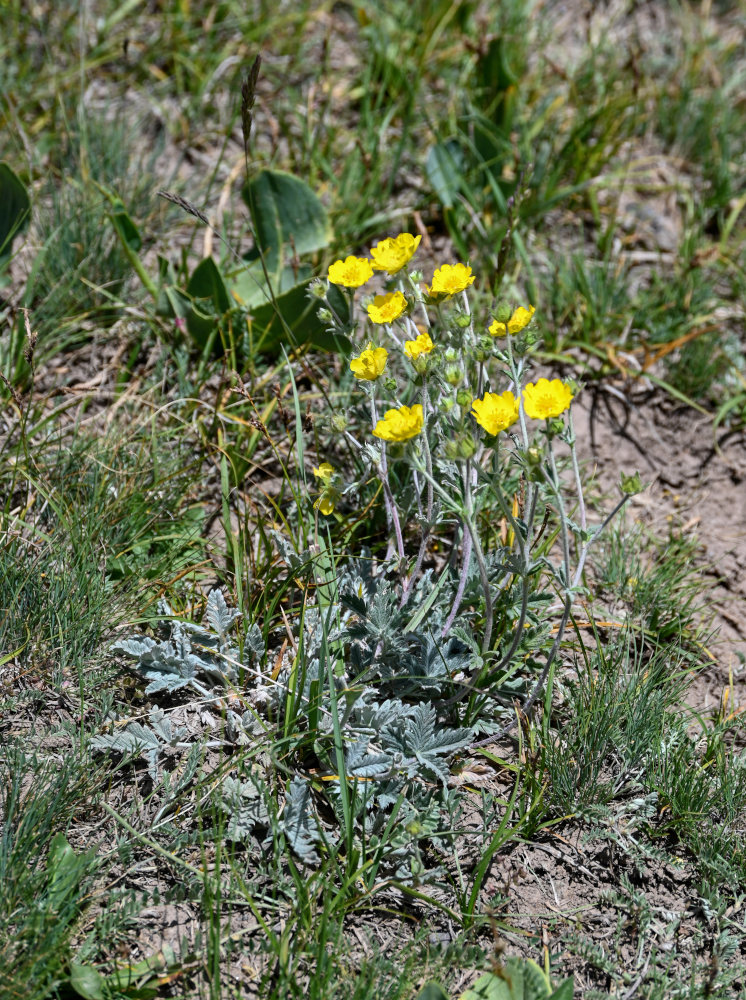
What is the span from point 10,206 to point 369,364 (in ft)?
4.71

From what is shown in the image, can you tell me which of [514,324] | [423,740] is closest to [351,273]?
[514,324]

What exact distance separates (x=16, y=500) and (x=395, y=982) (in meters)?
1.45

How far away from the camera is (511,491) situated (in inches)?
91.1

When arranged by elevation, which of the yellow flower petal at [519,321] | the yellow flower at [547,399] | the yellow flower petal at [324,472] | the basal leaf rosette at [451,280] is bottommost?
the yellow flower petal at [324,472]

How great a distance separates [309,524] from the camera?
211cm

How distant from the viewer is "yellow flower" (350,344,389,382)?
178 cm

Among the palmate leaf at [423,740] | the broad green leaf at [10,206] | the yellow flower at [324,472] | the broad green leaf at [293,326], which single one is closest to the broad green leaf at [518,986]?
the palmate leaf at [423,740]

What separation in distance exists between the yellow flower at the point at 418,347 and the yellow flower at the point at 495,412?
0.20m

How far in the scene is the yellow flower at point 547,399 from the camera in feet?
5.21

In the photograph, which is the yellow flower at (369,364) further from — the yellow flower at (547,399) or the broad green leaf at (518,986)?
the broad green leaf at (518,986)

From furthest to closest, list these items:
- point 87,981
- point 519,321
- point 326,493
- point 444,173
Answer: point 444,173 < point 326,493 < point 519,321 < point 87,981

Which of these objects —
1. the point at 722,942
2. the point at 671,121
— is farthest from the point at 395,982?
the point at 671,121

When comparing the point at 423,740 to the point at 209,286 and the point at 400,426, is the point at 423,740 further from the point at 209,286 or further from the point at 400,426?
the point at 209,286

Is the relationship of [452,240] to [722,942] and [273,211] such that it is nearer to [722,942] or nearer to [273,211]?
[273,211]
